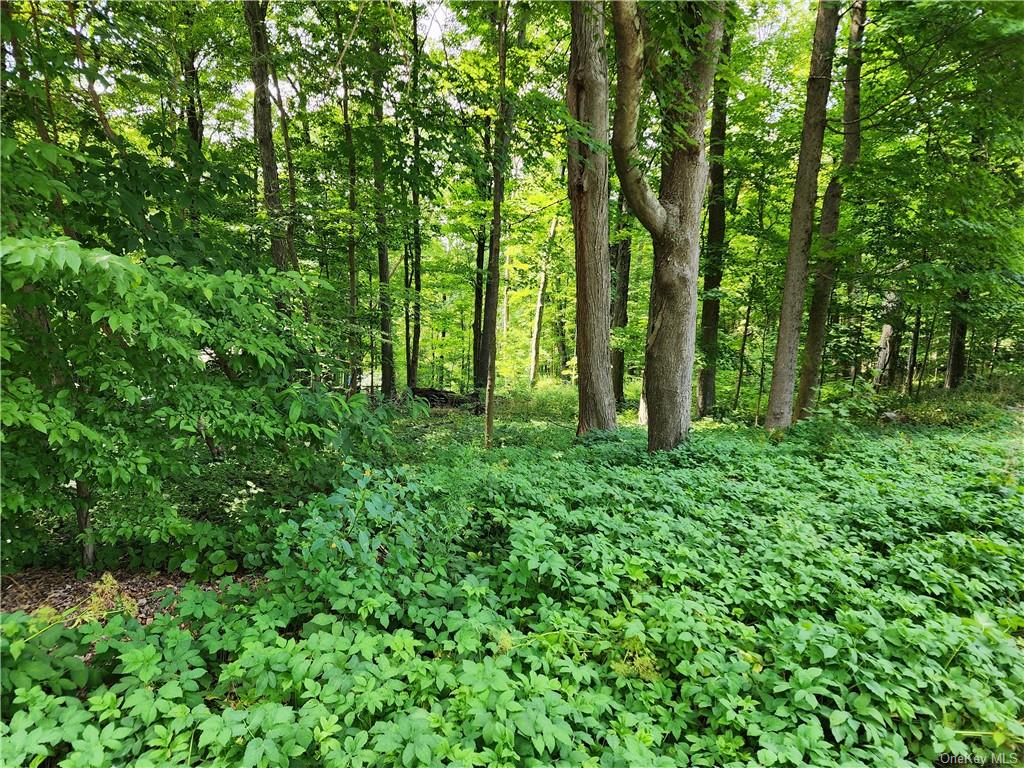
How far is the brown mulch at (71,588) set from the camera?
2.92 metres

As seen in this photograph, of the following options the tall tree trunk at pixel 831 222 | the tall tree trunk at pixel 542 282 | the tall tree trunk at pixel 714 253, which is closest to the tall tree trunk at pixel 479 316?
the tall tree trunk at pixel 542 282

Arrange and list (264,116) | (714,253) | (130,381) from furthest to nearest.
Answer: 1. (714,253)
2. (264,116)
3. (130,381)

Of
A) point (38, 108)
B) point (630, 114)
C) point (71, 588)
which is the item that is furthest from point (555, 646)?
point (630, 114)

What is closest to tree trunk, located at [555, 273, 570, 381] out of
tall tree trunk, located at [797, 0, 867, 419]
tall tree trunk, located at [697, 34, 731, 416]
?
tall tree trunk, located at [697, 34, 731, 416]

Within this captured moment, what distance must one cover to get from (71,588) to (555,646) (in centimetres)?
351

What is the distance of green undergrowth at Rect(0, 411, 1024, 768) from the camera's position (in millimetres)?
1702

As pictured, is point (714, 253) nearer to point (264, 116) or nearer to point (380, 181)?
point (380, 181)

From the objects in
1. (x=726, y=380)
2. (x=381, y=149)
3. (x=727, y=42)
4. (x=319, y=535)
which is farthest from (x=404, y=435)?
(x=726, y=380)

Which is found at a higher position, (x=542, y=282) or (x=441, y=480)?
(x=542, y=282)

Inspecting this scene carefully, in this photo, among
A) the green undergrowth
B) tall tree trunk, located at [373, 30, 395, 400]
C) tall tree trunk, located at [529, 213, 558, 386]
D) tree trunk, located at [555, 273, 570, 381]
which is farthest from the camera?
tree trunk, located at [555, 273, 570, 381]

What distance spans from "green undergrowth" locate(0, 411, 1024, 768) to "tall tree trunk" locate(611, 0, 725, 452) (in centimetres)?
245

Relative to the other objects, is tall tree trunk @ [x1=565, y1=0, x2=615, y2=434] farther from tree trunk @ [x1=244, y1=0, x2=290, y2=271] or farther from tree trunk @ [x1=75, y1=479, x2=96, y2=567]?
tree trunk @ [x1=75, y1=479, x2=96, y2=567]

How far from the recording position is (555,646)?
7.18 feet

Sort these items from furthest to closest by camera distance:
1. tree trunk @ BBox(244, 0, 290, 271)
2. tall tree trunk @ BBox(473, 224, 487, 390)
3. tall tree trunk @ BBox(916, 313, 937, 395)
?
1. tall tree trunk @ BBox(916, 313, 937, 395)
2. tall tree trunk @ BBox(473, 224, 487, 390)
3. tree trunk @ BBox(244, 0, 290, 271)
